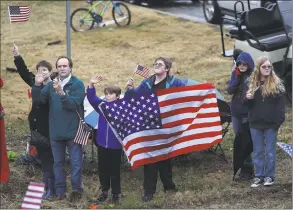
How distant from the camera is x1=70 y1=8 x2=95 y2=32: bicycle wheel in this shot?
20.0 meters

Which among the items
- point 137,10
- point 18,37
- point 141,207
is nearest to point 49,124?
point 141,207

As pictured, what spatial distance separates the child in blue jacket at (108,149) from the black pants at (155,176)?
1.11 feet

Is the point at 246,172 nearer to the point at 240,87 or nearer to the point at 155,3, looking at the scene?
the point at 240,87

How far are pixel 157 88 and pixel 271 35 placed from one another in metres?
5.33

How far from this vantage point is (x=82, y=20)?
19.9 metres

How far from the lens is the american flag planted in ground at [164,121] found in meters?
8.14

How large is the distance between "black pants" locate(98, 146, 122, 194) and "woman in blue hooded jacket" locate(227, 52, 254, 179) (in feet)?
5.55

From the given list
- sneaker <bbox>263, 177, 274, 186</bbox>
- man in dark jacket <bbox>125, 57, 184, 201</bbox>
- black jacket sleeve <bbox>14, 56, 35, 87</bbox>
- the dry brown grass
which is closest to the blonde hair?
man in dark jacket <bbox>125, 57, 184, 201</bbox>

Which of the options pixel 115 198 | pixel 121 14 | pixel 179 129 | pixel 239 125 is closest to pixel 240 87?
pixel 239 125

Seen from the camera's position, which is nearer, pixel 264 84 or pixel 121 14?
pixel 264 84

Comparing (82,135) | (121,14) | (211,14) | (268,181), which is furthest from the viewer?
(211,14)

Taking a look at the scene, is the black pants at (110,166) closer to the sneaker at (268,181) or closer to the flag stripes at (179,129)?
the flag stripes at (179,129)

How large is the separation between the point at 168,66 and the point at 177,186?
62.7 inches

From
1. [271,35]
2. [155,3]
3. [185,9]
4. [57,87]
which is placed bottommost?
[57,87]
